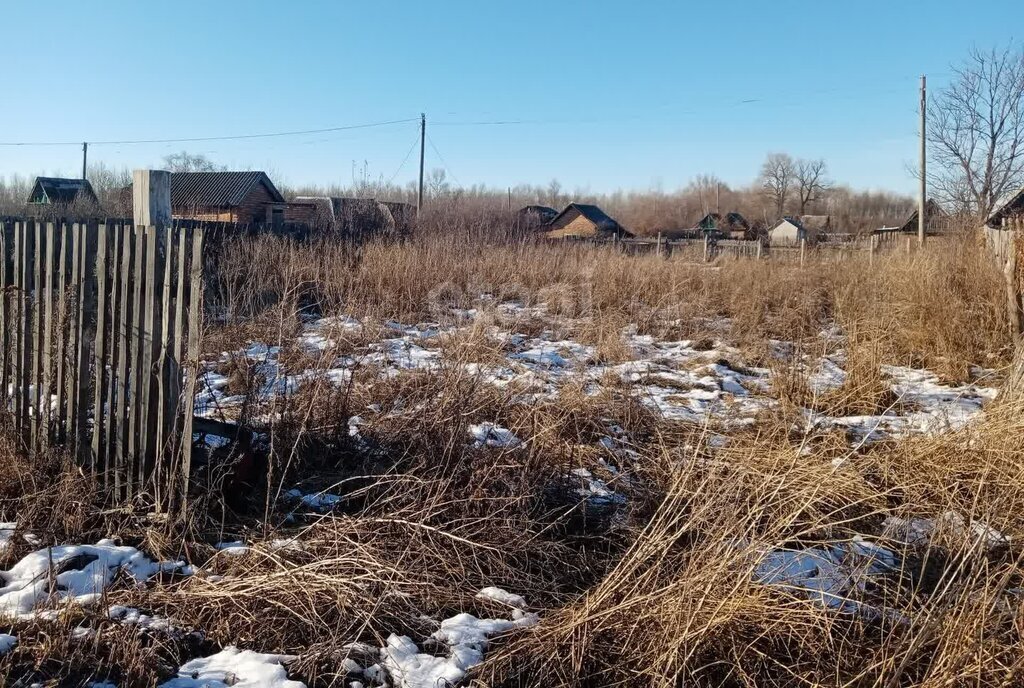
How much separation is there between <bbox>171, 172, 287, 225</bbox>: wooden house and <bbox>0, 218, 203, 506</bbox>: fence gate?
27394 millimetres

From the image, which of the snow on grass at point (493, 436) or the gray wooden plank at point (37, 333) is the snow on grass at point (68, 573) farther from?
the snow on grass at point (493, 436)

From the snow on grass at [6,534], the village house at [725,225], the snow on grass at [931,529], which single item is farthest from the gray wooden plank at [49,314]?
the village house at [725,225]

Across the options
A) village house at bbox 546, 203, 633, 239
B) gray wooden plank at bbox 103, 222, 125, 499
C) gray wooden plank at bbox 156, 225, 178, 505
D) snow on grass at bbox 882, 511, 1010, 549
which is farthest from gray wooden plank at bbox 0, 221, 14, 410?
village house at bbox 546, 203, 633, 239

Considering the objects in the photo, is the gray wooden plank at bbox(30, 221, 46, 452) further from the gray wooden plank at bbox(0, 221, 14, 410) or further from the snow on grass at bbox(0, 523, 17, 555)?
the snow on grass at bbox(0, 523, 17, 555)

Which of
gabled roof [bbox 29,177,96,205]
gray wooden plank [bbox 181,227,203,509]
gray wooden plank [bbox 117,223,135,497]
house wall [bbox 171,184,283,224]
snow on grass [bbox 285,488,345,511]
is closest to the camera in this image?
gray wooden plank [bbox 181,227,203,509]

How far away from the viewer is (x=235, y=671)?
2557 mm

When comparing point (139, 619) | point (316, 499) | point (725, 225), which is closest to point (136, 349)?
point (316, 499)

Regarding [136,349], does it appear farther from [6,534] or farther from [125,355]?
[6,534]

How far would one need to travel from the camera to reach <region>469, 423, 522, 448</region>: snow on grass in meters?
4.31

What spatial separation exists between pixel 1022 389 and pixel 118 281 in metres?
4.96

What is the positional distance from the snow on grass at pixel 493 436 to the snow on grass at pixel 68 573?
5.57ft

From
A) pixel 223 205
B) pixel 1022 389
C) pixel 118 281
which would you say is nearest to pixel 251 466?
pixel 118 281

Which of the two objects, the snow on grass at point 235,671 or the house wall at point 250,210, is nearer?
the snow on grass at point 235,671

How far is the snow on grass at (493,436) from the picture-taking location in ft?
14.1
